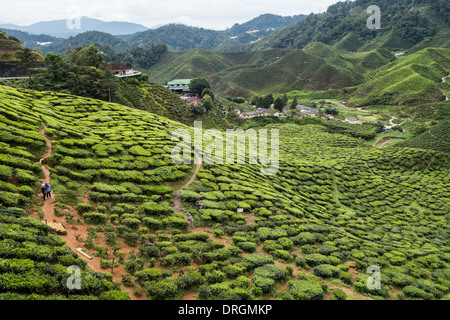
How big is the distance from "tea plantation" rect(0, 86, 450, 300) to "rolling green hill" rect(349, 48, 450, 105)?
96.5 metres

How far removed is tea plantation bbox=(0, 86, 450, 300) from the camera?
11.4 metres

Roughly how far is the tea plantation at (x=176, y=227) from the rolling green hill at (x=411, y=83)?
317 ft

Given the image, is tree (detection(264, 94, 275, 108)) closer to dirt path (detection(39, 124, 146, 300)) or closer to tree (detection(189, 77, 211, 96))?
tree (detection(189, 77, 211, 96))

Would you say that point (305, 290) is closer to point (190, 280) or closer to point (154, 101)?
point (190, 280)

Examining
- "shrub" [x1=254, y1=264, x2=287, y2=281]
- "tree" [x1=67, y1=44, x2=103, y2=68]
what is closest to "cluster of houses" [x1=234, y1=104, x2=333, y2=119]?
"tree" [x1=67, y1=44, x2=103, y2=68]

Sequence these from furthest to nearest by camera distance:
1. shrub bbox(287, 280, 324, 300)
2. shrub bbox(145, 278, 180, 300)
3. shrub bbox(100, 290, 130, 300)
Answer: shrub bbox(287, 280, 324, 300) → shrub bbox(145, 278, 180, 300) → shrub bbox(100, 290, 130, 300)

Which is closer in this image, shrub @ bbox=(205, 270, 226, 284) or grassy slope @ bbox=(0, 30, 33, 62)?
shrub @ bbox=(205, 270, 226, 284)

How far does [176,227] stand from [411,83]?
141m

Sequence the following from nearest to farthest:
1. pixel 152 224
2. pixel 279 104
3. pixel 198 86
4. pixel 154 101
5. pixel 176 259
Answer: pixel 176 259
pixel 152 224
pixel 154 101
pixel 198 86
pixel 279 104

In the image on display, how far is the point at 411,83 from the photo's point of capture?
116 meters

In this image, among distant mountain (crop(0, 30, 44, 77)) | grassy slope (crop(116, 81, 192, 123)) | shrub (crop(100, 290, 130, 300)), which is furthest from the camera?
distant mountain (crop(0, 30, 44, 77))

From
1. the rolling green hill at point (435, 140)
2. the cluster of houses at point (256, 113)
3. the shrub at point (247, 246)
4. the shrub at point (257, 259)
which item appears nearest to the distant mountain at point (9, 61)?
Answer: the cluster of houses at point (256, 113)

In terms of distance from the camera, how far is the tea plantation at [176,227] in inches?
450

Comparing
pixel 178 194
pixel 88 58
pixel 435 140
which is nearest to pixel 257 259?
pixel 178 194
